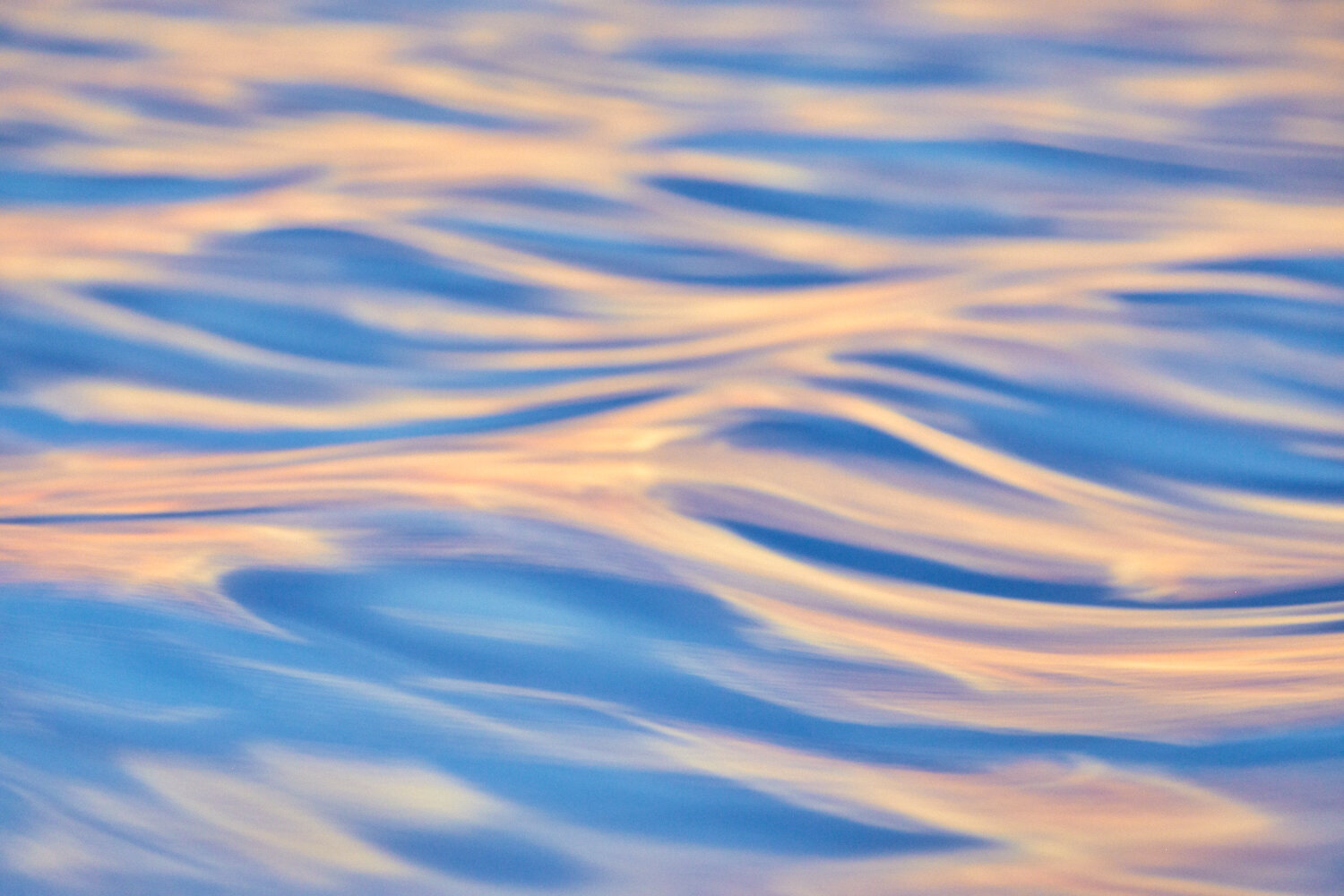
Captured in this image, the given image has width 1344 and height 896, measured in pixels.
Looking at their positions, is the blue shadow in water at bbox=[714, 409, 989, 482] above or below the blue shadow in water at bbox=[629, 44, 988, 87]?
below

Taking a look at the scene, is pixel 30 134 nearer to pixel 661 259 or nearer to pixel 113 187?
pixel 113 187

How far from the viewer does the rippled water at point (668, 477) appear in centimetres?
41

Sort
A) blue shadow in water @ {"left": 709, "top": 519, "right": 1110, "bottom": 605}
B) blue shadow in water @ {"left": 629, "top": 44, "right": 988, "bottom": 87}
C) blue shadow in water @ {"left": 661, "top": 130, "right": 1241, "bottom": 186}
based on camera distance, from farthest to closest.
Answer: blue shadow in water @ {"left": 629, "top": 44, "right": 988, "bottom": 87} < blue shadow in water @ {"left": 661, "top": 130, "right": 1241, "bottom": 186} < blue shadow in water @ {"left": 709, "top": 519, "right": 1110, "bottom": 605}

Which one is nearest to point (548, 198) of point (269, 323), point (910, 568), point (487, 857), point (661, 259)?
point (661, 259)

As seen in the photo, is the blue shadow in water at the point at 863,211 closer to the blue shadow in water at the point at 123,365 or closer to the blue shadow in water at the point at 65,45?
the blue shadow in water at the point at 123,365

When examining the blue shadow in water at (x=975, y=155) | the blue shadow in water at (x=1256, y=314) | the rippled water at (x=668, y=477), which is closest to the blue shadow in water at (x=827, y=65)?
the rippled water at (x=668, y=477)

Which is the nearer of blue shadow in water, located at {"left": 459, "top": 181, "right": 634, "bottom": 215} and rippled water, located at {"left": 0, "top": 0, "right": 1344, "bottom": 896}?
rippled water, located at {"left": 0, "top": 0, "right": 1344, "bottom": 896}

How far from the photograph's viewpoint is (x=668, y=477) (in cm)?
58

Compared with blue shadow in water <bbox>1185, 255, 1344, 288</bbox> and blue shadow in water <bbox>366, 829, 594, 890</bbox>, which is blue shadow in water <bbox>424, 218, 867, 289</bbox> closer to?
blue shadow in water <bbox>1185, 255, 1344, 288</bbox>

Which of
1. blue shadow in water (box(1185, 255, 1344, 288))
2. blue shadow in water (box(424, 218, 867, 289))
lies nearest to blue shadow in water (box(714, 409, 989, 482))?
blue shadow in water (box(424, 218, 867, 289))

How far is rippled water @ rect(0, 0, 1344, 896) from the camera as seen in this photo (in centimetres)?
41

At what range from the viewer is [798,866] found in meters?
0.39

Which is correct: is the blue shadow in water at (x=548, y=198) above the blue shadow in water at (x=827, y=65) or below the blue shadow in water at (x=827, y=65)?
below

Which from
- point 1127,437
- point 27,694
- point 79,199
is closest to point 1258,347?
point 1127,437
